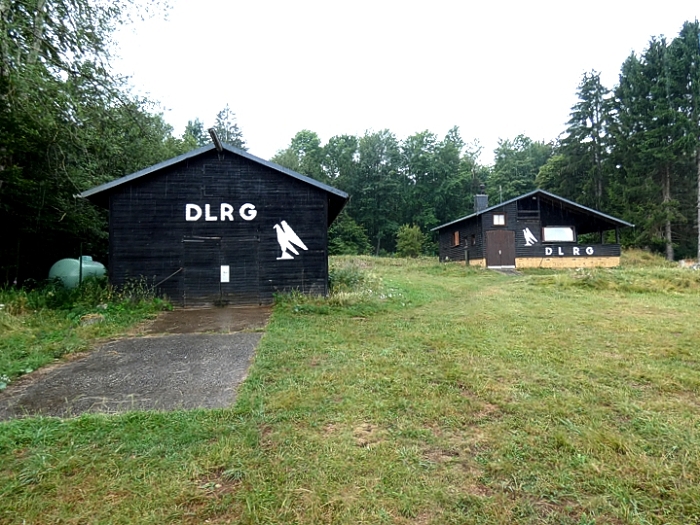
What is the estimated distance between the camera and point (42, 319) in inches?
285

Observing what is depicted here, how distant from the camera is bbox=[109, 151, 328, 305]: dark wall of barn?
9852 mm

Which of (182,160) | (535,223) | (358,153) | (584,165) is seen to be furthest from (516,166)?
(182,160)

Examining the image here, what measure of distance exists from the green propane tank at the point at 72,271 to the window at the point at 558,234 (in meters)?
22.4

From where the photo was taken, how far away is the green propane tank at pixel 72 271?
11.5 m

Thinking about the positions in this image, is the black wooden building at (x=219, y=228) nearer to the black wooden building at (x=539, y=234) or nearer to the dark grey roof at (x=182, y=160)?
the dark grey roof at (x=182, y=160)

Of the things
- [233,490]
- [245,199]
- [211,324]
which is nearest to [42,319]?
[211,324]

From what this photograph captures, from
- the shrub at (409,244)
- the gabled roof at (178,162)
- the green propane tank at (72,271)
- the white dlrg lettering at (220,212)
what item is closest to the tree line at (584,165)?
the shrub at (409,244)

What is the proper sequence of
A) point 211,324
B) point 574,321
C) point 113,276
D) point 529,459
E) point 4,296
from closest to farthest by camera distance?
point 529,459 → point 574,321 → point 211,324 → point 4,296 → point 113,276

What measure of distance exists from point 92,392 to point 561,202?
24.5m

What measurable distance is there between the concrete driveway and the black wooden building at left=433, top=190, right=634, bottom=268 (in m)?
18.5

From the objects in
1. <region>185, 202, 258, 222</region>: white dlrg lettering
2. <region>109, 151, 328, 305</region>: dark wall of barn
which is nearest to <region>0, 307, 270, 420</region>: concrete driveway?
<region>109, 151, 328, 305</region>: dark wall of barn

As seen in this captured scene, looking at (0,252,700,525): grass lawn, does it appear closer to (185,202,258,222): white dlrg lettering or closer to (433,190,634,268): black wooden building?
(185,202,258,222): white dlrg lettering

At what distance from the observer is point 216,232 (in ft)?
33.3

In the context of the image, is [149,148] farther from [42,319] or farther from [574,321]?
[574,321]
